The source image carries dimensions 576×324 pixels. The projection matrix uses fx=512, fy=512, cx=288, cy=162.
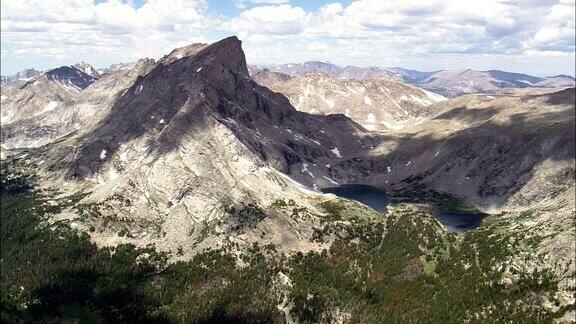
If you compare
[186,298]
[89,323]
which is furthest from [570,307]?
[89,323]

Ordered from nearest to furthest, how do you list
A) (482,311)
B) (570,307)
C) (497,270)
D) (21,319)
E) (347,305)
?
1. (570,307)
2. (482,311)
3. (497,270)
4. (347,305)
5. (21,319)

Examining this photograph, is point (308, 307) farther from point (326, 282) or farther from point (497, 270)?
point (497, 270)

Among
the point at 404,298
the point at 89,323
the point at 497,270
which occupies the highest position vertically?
the point at 497,270

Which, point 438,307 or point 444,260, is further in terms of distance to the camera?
point 444,260

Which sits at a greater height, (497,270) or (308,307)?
(497,270)

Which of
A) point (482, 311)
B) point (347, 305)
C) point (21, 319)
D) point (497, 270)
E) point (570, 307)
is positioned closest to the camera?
point (570, 307)

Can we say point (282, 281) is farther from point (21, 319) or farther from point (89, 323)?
point (21, 319)

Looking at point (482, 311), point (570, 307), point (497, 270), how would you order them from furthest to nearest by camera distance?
point (497, 270), point (482, 311), point (570, 307)

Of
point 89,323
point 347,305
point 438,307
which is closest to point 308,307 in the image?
point 347,305

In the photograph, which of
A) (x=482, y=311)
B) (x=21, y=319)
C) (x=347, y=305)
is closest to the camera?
(x=482, y=311)
